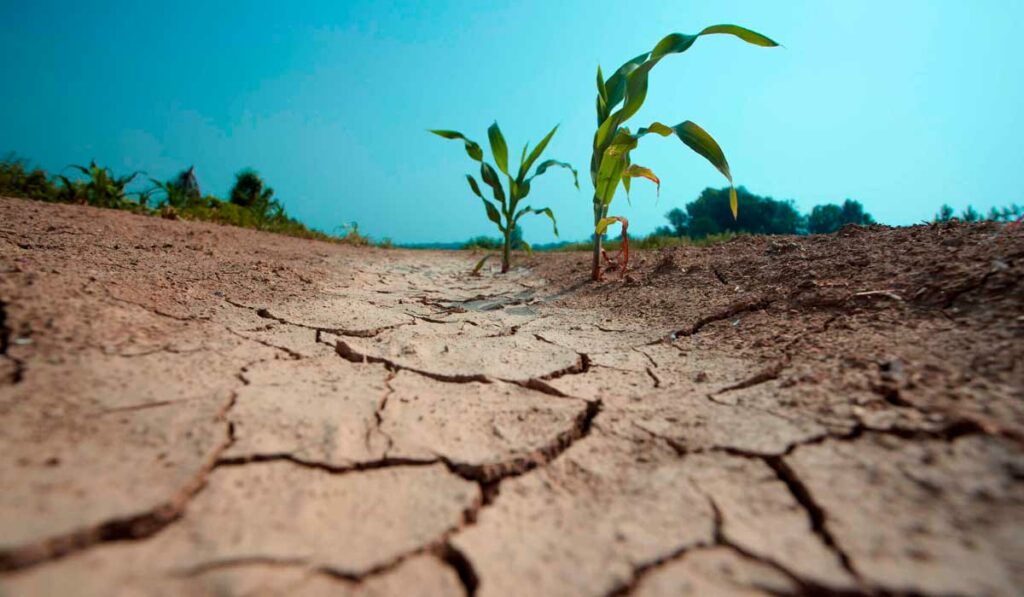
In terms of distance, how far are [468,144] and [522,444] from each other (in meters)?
3.21

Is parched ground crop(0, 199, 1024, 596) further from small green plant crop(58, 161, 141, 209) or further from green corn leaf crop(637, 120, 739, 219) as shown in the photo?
small green plant crop(58, 161, 141, 209)

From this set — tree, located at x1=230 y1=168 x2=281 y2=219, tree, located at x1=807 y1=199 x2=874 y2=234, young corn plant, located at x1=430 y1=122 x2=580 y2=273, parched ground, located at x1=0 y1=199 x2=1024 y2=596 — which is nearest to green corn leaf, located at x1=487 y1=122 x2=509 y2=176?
young corn plant, located at x1=430 y1=122 x2=580 y2=273

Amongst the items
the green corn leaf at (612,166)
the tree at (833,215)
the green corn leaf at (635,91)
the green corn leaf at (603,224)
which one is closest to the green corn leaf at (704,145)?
the green corn leaf at (612,166)

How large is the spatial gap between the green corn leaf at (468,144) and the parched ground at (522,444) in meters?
2.30

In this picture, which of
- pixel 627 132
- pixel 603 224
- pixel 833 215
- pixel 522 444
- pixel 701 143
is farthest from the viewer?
A: pixel 833 215

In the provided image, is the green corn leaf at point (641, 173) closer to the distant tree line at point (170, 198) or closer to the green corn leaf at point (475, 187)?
the green corn leaf at point (475, 187)

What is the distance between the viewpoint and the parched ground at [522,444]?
666 millimetres

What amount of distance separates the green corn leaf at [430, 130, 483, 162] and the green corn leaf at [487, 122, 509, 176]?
5.6 inches

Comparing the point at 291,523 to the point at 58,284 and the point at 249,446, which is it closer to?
the point at 249,446

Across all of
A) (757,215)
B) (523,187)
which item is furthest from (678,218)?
(523,187)

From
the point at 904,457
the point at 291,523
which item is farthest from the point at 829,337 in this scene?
the point at 291,523

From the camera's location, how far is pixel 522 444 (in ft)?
3.45

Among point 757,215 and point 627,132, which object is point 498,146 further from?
point 757,215

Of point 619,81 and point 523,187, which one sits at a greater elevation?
point 619,81
